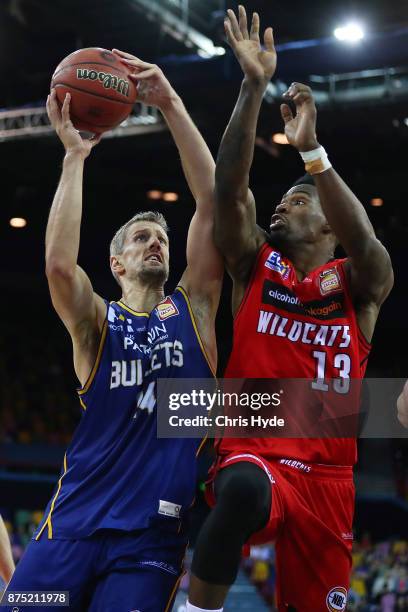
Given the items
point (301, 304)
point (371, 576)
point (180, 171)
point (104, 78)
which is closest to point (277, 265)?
point (301, 304)

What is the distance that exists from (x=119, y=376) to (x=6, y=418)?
1626cm

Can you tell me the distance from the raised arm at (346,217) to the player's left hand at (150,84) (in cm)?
58

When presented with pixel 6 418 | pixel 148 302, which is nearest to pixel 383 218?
pixel 6 418

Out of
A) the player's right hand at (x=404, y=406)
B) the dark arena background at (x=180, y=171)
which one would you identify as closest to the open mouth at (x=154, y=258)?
the player's right hand at (x=404, y=406)

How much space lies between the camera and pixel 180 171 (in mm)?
17328

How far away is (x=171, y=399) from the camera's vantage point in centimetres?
376

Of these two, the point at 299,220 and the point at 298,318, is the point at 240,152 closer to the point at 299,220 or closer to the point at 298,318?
the point at 299,220

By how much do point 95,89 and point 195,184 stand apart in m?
0.63

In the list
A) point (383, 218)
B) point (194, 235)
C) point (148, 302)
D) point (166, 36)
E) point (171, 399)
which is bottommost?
point (171, 399)

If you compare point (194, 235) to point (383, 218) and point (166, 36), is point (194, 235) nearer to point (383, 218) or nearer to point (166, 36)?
point (166, 36)

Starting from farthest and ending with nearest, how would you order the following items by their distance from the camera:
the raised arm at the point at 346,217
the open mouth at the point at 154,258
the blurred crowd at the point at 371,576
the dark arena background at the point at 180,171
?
1. the dark arena background at the point at 180,171
2. the blurred crowd at the point at 371,576
3. the open mouth at the point at 154,258
4. the raised arm at the point at 346,217

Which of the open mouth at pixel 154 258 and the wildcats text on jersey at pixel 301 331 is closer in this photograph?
the wildcats text on jersey at pixel 301 331

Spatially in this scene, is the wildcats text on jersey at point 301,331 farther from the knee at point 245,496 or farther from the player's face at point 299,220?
the knee at point 245,496

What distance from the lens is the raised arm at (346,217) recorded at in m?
3.76
